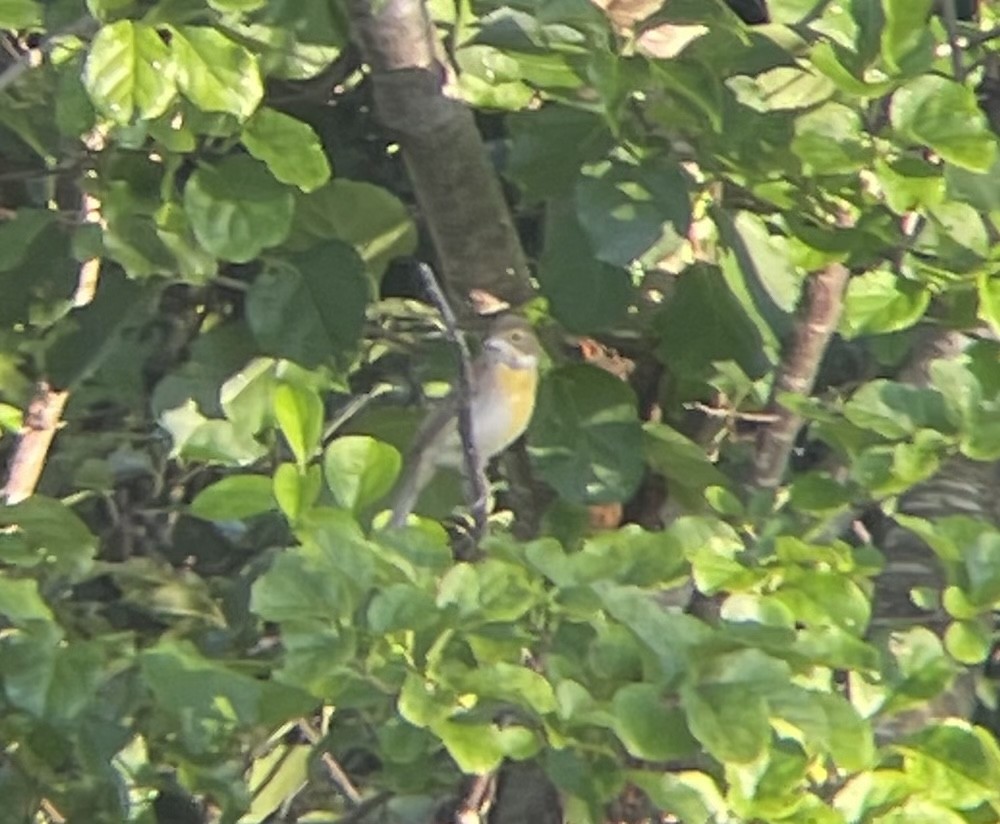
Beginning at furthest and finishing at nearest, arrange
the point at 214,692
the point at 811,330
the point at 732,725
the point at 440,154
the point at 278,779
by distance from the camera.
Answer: the point at 278,779
the point at 811,330
the point at 440,154
the point at 214,692
the point at 732,725

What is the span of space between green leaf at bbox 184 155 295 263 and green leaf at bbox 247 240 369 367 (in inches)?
3.6

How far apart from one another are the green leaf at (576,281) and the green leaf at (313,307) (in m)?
0.11

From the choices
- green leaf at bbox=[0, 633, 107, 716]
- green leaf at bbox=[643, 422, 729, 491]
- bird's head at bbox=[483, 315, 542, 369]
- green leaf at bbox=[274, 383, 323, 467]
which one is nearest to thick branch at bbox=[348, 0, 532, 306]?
bird's head at bbox=[483, 315, 542, 369]

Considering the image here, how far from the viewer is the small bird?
115 cm

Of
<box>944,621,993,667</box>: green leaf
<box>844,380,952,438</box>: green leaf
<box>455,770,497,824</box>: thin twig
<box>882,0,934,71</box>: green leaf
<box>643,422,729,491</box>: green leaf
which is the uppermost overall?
<box>882,0,934,71</box>: green leaf

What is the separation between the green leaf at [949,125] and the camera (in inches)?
35.9

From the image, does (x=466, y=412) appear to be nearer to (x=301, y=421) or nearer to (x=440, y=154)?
(x=301, y=421)

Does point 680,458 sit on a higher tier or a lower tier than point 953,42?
lower

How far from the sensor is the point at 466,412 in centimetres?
91

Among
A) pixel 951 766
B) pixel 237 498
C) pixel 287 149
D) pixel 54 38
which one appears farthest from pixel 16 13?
pixel 951 766

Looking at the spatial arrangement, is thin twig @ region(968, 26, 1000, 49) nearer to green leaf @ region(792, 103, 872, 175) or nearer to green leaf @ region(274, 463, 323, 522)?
green leaf @ region(792, 103, 872, 175)

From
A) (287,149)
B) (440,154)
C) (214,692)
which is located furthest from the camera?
(440,154)

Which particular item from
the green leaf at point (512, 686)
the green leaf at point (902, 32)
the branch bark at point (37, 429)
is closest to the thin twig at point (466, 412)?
the green leaf at point (512, 686)

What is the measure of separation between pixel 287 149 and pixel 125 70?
0.45 ft
